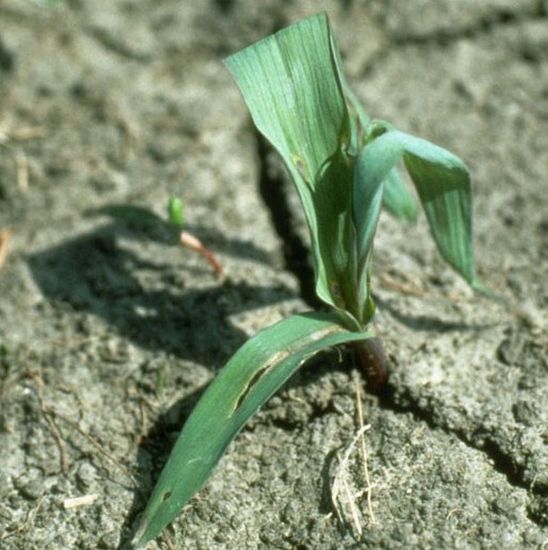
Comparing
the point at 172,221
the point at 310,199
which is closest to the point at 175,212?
the point at 172,221

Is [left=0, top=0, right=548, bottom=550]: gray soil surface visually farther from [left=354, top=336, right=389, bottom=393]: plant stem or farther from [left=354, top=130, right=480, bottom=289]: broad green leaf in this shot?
[left=354, top=130, right=480, bottom=289]: broad green leaf

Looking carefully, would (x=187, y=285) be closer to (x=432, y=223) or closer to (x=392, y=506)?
(x=432, y=223)

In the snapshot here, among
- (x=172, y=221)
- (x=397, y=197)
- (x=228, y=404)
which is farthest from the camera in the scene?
(x=172, y=221)

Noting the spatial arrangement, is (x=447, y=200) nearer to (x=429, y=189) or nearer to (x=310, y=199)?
(x=429, y=189)

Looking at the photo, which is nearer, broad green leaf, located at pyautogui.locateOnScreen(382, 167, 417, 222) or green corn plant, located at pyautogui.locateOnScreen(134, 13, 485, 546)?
green corn plant, located at pyautogui.locateOnScreen(134, 13, 485, 546)

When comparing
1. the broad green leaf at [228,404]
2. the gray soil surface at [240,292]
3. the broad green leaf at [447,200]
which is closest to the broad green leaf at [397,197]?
the broad green leaf at [447,200]

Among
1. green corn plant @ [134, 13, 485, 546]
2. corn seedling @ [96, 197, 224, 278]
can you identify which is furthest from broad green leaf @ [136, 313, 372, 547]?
corn seedling @ [96, 197, 224, 278]
